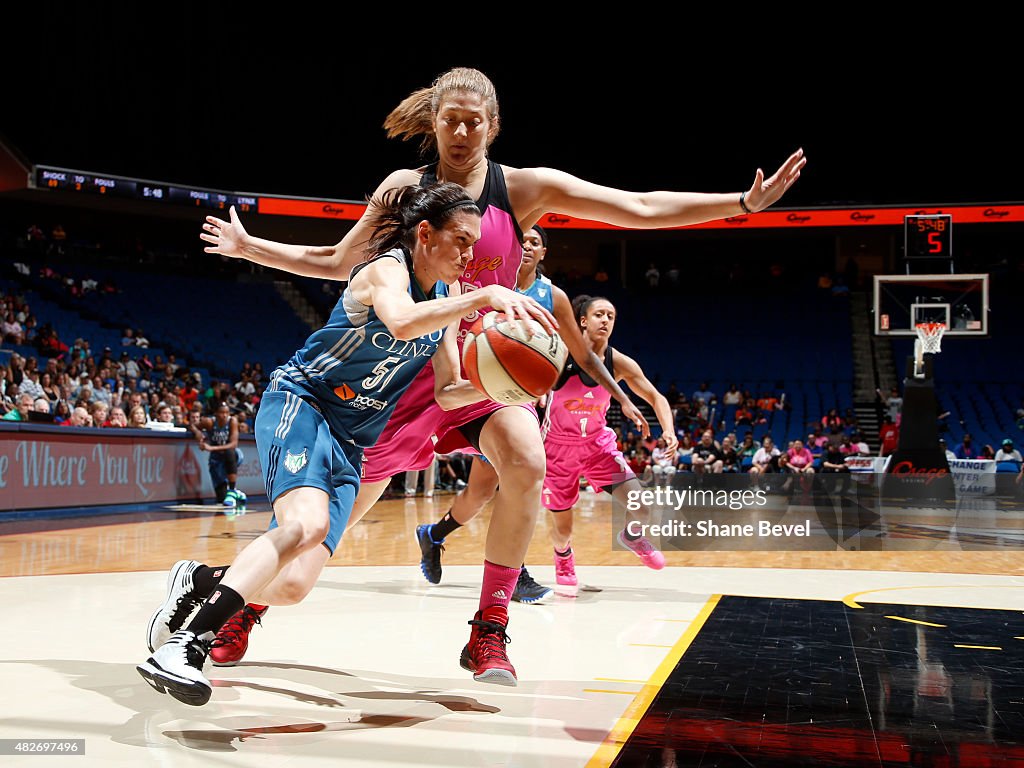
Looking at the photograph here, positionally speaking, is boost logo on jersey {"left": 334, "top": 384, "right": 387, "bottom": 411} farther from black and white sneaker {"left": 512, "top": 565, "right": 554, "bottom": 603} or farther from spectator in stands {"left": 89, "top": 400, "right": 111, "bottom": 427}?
spectator in stands {"left": 89, "top": 400, "right": 111, "bottom": 427}

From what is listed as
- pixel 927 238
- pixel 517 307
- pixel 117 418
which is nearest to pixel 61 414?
pixel 117 418

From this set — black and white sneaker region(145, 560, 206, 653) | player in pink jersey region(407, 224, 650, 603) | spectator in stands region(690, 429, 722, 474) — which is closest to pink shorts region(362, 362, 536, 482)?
black and white sneaker region(145, 560, 206, 653)

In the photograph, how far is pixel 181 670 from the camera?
8.27 ft

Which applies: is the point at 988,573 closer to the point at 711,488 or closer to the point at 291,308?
the point at 711,488

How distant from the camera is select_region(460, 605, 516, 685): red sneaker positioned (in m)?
3.13

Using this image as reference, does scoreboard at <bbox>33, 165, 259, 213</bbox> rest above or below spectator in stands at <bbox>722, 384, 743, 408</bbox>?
above

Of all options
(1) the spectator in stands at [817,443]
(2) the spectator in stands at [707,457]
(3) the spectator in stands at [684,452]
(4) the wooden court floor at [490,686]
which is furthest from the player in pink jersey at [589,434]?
(1) the spectator in stands at [817,443]

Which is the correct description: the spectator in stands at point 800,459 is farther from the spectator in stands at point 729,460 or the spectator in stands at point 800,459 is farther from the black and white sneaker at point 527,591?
the black and white sneaker at point 527,591

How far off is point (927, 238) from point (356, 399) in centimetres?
1593

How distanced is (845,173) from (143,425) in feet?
65.9

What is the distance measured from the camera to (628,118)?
26297mm

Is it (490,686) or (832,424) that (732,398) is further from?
(490,686)

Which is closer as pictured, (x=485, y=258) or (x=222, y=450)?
(x=485, y=258)

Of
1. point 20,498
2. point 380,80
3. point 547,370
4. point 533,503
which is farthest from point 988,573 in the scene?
point 380,80
